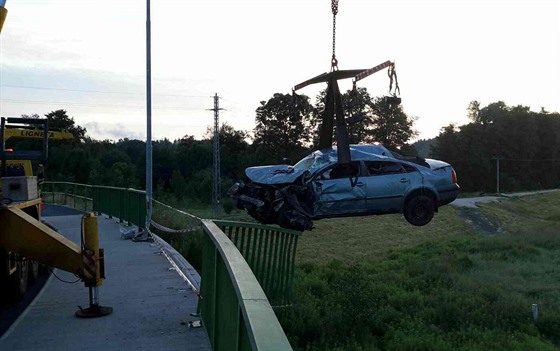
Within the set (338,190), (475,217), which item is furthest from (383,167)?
(475,217)

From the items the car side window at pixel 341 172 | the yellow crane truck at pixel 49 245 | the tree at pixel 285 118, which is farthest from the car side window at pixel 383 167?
the tree at pixel 285 118

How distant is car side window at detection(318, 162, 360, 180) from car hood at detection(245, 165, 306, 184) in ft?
0.90

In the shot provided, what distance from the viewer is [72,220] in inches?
916

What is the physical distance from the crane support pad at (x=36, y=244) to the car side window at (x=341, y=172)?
3.38m

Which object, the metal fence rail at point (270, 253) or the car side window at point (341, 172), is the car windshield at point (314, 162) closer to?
the car side window at point (341, 172)

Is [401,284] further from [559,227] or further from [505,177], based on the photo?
[505,177]

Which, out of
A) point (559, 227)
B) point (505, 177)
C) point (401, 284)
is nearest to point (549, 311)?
point (401, 284)

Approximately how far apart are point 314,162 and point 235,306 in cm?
404

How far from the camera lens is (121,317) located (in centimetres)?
892

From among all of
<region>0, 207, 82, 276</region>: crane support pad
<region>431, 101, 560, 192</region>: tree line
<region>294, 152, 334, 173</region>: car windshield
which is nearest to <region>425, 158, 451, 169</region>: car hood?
<region>294, 152, 334, 173</region>: car windshield

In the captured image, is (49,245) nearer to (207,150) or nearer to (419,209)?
(419,209)

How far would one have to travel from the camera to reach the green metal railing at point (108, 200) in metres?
18.2

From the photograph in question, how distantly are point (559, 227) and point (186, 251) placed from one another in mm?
41050

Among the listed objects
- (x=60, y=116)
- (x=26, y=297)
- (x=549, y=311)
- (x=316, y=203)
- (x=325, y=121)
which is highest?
(x=60, y=116)
